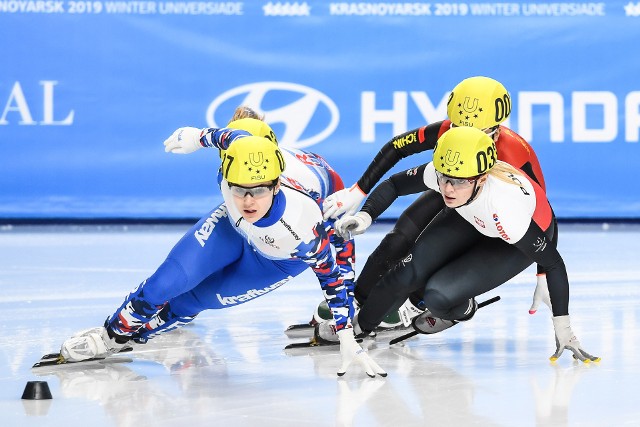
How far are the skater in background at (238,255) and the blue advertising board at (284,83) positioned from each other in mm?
5192

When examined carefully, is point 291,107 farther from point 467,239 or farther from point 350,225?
point 350,225

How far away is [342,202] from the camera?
485 centimetres

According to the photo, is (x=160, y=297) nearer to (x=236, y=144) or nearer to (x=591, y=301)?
(x=236, y=144)

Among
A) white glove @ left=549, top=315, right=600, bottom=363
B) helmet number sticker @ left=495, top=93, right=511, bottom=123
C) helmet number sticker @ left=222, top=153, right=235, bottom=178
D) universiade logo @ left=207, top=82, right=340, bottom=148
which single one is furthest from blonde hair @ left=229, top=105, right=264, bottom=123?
universiade logo @ left=207, top=82, right=340, bottom=148

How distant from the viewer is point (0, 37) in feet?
32.4

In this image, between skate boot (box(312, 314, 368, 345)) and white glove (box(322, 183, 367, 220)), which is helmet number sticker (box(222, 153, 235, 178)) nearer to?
white glove (box(322, 183, 367, 220))

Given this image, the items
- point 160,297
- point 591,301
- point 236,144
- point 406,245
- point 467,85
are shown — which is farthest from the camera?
point 591,301

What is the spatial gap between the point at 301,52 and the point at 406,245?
5.11 metres

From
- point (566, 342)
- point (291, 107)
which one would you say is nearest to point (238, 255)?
point (566, 342)

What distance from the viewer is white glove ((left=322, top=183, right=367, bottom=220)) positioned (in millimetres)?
4789

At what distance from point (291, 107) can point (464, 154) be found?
584 centimetres

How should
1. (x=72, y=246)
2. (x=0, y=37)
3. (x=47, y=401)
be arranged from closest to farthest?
(x=47, y=401)
(x=72, y=246)
(x=0, y=37)

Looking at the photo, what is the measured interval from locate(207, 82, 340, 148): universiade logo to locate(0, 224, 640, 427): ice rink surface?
3.02 meters

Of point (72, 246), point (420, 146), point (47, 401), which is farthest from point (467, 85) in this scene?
point (72, 246)
